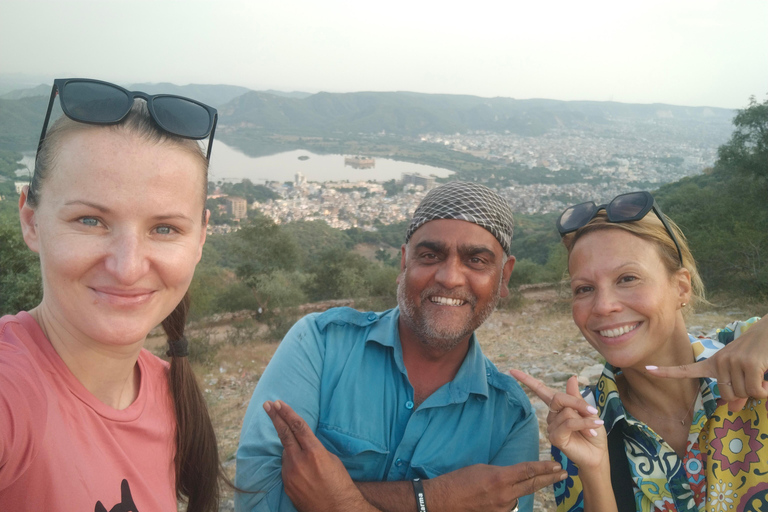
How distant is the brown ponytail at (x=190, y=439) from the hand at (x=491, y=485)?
784mm

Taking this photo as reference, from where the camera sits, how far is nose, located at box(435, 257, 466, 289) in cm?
209

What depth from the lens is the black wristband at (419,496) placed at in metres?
1.66

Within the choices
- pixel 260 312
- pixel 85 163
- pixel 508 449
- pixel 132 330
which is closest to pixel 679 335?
pixel 508 449

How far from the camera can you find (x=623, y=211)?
1872 mm

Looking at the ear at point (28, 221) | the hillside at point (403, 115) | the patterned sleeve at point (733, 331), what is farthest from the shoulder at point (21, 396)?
the hillside at point (403, 115)

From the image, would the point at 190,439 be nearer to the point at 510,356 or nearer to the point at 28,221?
the point at 28,221

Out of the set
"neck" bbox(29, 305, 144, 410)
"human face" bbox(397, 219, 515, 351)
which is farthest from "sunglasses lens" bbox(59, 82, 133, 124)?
"human face" bbox(397, 219, 515, 351)

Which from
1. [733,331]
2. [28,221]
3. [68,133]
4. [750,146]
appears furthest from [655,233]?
[750,146]

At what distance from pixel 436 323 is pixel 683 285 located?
99 cm

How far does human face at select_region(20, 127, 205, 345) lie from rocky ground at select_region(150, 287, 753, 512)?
2.73 m

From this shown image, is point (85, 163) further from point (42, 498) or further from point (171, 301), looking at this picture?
point (42, 498)

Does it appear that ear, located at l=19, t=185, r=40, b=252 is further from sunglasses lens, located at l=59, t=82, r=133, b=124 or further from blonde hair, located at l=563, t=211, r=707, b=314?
blonde hair, located at l=563, t=211, r=707, b=314

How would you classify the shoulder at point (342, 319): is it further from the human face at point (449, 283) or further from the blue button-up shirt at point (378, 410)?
the human face at point (449, 283)

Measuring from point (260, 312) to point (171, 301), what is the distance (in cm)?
1418
